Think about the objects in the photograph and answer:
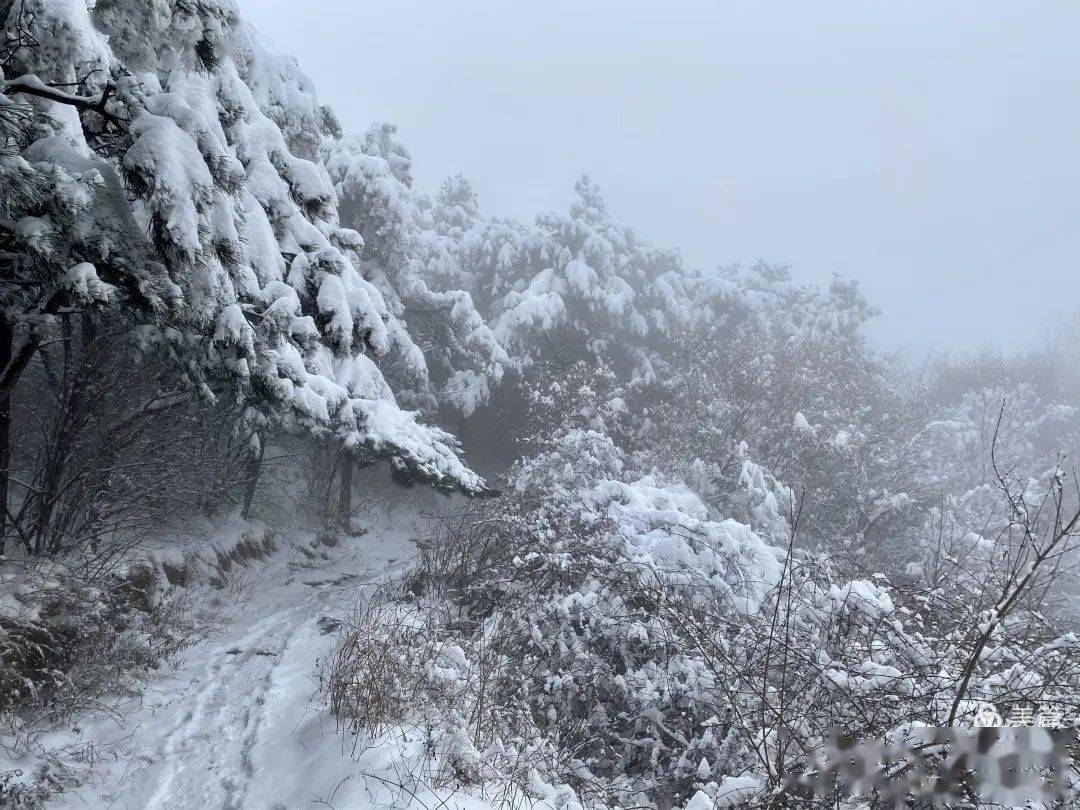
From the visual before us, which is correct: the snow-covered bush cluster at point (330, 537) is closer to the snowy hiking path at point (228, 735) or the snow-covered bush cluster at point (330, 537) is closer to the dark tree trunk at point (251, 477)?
the dark tree trunk at point (251, 477)

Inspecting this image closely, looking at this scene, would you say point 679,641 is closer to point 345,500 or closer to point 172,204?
point 172,204

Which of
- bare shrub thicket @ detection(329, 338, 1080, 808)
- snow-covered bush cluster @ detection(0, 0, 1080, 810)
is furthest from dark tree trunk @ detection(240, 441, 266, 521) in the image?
bare shrub thicket @ detection(329, 338, 1080, 808)

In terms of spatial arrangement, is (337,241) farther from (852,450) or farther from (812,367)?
(812,367)

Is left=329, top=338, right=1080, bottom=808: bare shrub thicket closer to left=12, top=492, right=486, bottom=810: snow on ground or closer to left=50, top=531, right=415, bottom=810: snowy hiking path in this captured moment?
left=12, top=492, right=486, bottom=810: snow on ground

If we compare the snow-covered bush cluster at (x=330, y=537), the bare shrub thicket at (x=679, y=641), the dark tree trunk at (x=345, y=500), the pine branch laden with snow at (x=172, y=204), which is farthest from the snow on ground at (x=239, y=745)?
the dark tree trunk at (x=345, y=500)

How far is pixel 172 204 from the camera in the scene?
370 centimetres

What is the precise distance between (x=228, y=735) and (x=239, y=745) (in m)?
0.25

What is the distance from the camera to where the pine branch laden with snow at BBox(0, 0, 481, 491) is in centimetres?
362

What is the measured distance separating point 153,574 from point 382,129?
13.7 m

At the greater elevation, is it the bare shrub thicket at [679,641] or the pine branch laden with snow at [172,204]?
the pine branch laden with snow at [172,204]

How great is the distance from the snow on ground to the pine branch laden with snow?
105 inches

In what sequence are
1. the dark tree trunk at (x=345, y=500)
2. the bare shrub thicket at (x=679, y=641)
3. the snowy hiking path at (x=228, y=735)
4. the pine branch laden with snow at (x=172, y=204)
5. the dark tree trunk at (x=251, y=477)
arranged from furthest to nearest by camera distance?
1. the dark tree trunk at (x=345, y=500)
2. the dark tree trunk at (x=251, y=477)
3. the snowy hiking path at (x=228, y=735)
4. the pine branch laden with snow at (x=172, y=204)
5. the bare shrub thicket at (x=679, y=641)

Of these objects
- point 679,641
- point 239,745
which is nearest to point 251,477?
point 239,745

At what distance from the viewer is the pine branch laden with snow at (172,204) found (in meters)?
3.62
